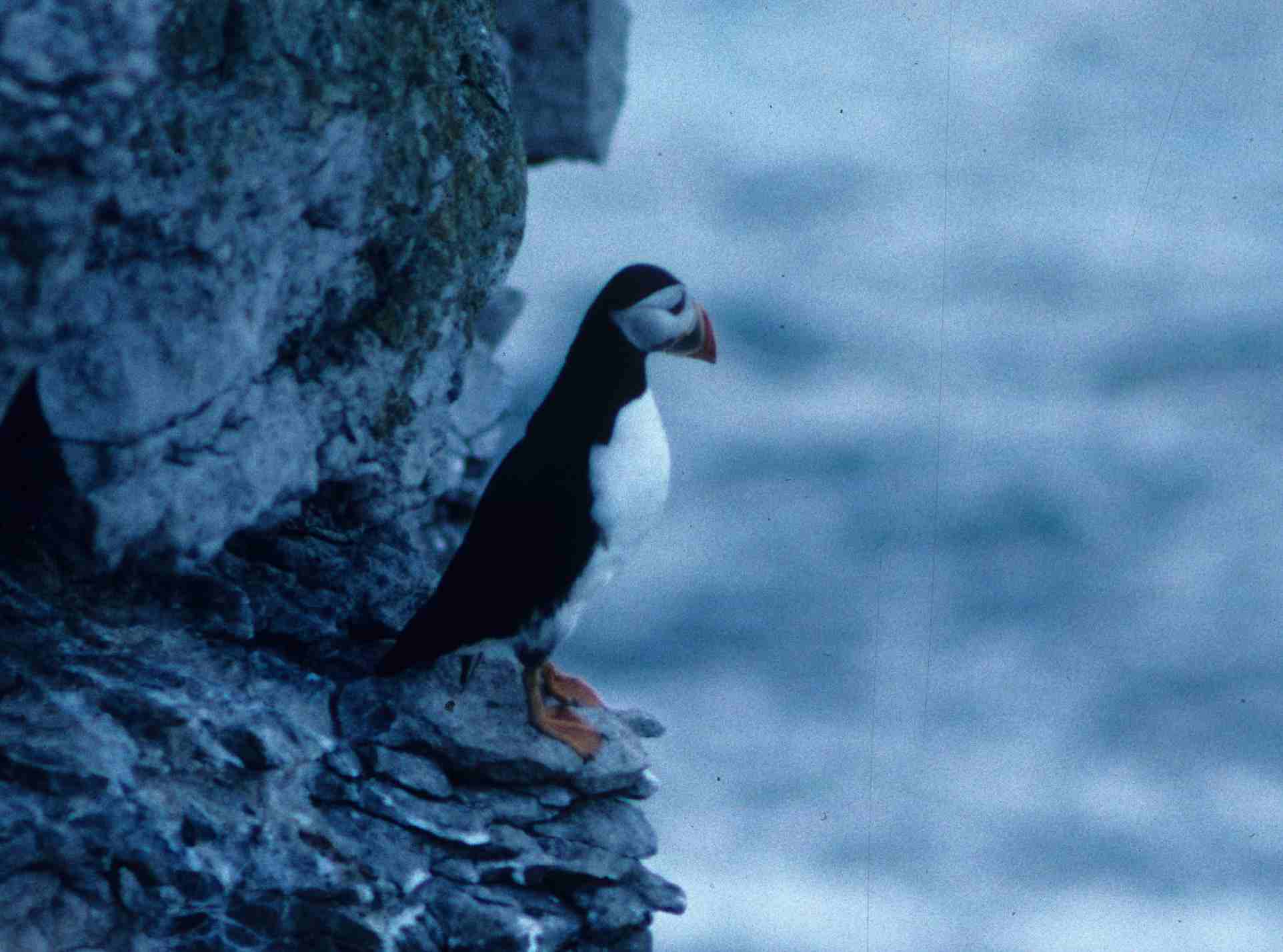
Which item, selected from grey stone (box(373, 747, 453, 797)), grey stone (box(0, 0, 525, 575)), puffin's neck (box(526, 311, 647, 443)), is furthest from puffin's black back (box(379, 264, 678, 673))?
grey stone (box(0, 0, 525, 575))

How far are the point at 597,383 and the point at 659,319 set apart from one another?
0.22m

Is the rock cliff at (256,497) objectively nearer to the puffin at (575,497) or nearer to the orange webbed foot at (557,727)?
the orange webbed foot at (557,727)

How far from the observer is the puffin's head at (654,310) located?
398 cm

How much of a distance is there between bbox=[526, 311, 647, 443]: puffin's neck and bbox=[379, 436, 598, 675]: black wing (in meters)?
0.06

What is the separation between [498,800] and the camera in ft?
13.5

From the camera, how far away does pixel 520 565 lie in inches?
157

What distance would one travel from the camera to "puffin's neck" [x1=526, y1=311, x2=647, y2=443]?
4020 mm

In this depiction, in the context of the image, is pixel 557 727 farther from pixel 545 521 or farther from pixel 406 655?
pixel 545 521

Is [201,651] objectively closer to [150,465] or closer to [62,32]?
[150,465]

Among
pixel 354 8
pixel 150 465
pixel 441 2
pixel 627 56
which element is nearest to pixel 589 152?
pixel 627 56

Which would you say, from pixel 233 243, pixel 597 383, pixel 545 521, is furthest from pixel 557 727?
pixel 233 243

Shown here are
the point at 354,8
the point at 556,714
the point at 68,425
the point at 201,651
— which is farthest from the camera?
the point at 556,714

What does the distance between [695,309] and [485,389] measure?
12.4ft

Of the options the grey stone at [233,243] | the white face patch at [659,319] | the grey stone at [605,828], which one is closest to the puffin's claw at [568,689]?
the grey stone at [605,828]
